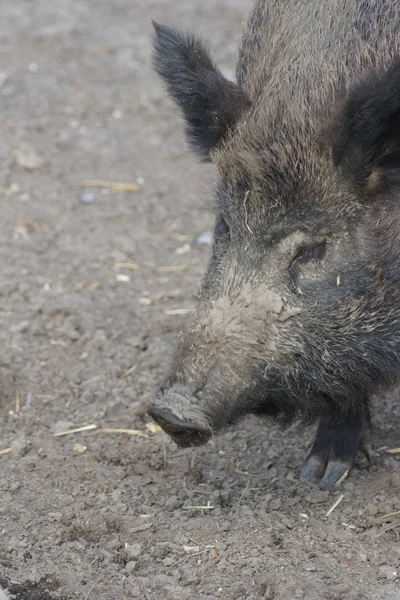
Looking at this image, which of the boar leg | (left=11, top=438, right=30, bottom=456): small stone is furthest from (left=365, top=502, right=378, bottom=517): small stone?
(left=11, top=438, right=30, bottom=456): small stone

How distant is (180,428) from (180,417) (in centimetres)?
4

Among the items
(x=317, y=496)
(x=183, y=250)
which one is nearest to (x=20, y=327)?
(x=183, y=250)

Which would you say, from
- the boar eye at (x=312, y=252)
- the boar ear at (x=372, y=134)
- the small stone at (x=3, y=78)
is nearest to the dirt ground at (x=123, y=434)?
the small stone at (x=3, y=78)

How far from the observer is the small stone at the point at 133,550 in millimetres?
3506

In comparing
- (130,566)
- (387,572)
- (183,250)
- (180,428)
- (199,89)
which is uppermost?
(199,89)

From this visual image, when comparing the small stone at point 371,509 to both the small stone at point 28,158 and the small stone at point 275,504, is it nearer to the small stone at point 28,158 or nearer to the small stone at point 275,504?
the small stone at point 275,504

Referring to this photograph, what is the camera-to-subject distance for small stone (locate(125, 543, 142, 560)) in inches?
138

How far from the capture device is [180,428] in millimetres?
3352

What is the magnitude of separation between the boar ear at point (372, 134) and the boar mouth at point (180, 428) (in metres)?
1.08

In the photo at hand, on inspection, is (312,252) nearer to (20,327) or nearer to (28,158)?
(20,327)

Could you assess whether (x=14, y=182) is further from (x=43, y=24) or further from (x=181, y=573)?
(x=181, y=573)

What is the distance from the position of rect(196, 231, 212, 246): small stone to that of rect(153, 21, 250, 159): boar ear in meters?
2.34

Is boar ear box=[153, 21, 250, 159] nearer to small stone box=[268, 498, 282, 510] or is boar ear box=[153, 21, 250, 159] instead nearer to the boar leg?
the boar leg

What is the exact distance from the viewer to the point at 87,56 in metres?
9.14
